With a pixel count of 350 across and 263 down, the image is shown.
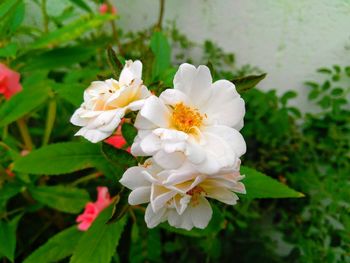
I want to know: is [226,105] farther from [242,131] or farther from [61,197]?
[242,131]

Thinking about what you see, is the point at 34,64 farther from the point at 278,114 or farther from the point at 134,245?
the point at 278,114

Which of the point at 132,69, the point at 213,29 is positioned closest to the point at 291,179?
the point at 213,29


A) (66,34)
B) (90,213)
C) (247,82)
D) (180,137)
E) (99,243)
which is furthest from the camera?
(66,34)

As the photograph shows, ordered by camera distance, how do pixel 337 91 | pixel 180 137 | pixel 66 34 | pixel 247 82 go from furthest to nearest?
Result: pixel 337 91 → pixel 66 34 → pixel 247 82 → pixel 180 137

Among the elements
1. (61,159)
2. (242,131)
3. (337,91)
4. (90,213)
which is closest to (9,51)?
(61,159)

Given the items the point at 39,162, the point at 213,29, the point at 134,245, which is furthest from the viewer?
the point at 213,29

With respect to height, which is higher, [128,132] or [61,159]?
[128,132]
